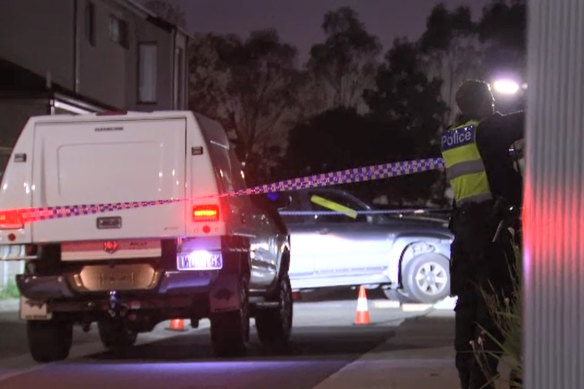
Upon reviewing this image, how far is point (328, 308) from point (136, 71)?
44.3 ft

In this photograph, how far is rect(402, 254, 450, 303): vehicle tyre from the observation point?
1516cm

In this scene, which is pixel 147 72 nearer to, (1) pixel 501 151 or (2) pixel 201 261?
(2) pixel 201 261

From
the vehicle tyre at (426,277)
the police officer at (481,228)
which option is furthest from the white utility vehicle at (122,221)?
the vehicle tyre at (426,277)

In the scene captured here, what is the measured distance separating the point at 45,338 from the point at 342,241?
20.7 ft

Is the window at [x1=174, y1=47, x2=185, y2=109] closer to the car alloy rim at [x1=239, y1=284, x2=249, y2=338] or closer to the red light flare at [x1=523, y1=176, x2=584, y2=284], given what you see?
the car alloy rim at [x1=239, y1=284, x2=249, y2=338]

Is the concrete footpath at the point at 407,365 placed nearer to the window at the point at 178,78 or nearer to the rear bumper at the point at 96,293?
the rear bumper at the point at 96,293

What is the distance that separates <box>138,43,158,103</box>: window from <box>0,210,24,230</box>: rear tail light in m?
18.5

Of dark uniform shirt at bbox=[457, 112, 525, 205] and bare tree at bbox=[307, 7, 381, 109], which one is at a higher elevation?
bare tree at bbox=[307, 7, 381, 109]

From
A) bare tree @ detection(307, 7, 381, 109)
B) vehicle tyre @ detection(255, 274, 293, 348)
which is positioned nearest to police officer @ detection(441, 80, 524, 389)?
vehicle tyre @ detection(255, 274, 293, 348)

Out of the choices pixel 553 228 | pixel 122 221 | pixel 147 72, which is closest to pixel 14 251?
pixel 122 221

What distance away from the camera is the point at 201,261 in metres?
9.21

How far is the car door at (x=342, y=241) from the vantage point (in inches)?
597

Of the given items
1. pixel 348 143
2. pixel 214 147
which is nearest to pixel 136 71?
pixel 348 143

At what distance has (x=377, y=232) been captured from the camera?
15.3m
